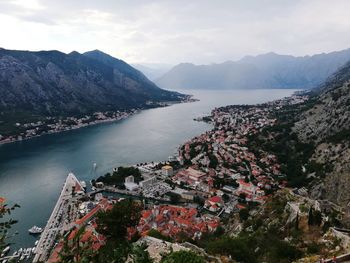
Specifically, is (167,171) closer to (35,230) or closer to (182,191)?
(182,191)

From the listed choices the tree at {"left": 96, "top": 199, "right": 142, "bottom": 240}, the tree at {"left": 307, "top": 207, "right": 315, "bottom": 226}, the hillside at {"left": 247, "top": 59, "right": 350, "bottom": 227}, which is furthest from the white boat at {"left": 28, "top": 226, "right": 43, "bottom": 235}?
the tree at {"left": 307, "top": 207, "right": 315, "bottom": 226}

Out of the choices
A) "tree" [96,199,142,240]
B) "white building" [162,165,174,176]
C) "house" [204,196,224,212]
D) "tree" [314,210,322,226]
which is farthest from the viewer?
"white building" [162,165,174,176]

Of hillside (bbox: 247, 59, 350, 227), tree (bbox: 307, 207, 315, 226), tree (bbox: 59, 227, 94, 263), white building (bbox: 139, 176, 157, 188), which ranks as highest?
tree (bbox: 59, 227, 94, 263)

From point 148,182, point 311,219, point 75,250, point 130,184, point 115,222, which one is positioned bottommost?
point 130,184

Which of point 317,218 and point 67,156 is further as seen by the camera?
point 67,156

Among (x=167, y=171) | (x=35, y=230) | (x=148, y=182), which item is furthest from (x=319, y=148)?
(x=35, y=230)

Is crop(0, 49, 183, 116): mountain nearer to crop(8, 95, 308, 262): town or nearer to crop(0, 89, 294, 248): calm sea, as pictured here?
crop(0, 89, 294, 248): calm sea

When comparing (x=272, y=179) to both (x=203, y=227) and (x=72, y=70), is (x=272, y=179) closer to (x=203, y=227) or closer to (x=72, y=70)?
(x=203, y=227)

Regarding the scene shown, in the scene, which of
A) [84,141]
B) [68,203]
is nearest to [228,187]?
[68,203]
